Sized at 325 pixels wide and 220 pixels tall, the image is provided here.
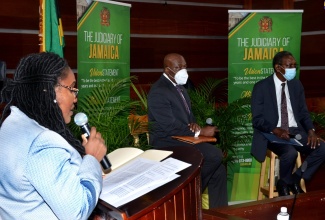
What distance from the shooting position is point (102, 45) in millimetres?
4617

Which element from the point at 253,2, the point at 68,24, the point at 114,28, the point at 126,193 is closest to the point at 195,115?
the point at 114,28

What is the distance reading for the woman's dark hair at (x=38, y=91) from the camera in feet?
5.18

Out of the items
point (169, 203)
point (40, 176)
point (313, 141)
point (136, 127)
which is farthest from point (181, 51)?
point (40, 176)

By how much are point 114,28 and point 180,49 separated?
221cm

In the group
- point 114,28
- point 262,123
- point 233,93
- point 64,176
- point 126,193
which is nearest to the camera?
point 64,176

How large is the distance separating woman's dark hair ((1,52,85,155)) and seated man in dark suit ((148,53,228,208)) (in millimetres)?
2569

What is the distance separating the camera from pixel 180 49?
689 centimetres

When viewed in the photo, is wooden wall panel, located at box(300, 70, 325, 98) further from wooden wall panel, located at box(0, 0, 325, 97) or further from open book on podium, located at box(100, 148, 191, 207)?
open book on podium, located at box(100, 148, 191, 207)

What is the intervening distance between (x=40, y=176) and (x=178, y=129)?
2777 millimetres

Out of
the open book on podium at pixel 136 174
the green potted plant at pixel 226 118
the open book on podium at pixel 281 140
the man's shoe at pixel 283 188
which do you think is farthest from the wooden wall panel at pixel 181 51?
the open book on podium at pixel 136 174

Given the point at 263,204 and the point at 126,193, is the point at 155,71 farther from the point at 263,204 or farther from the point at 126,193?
the point at 126,193

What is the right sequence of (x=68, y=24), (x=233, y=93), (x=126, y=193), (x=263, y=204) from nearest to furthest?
1. (x=126, y=193)
2. (x=263, y=204)
3. (x=233, y=93)
4. (x=68, y=24)

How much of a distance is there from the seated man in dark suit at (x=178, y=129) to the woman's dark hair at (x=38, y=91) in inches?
101

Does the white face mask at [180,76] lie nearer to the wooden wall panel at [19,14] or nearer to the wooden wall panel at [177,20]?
the wooden wall panel at [19,14]
